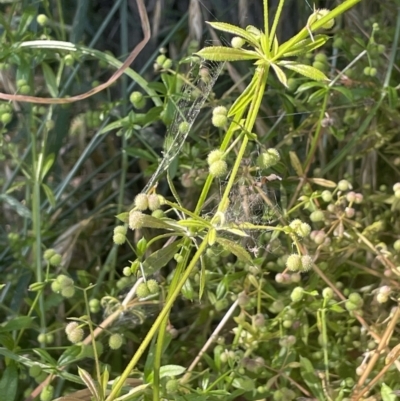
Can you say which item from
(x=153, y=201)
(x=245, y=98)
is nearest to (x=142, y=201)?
(x=153, y=201)

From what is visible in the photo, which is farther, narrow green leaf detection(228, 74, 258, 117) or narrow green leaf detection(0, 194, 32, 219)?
narrow green leaf detection(0, 194, 32, 219)

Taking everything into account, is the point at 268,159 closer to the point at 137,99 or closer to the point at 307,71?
the point at 307,71

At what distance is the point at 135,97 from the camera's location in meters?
0.72

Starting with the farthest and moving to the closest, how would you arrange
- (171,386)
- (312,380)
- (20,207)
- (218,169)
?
(20,207)
(312,380)
(171,386)
(218,169)

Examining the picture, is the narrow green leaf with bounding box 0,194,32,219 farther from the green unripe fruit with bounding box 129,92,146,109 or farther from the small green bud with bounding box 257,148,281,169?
the small green bud with bounding box 257,148,281,169

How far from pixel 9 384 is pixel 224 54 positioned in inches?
16.2

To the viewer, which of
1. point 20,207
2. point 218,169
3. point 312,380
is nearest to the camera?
point 218,169

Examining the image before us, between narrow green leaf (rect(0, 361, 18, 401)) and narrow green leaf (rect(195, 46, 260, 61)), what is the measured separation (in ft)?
1.30

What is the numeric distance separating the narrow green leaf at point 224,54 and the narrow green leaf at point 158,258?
0.16 meters

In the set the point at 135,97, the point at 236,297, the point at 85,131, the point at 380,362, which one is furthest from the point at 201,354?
the point at 85,131

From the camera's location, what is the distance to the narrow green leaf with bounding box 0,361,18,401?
0.62m

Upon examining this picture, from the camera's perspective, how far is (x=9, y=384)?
626 millimetres

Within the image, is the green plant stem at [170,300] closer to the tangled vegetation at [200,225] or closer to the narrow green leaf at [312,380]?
the tangled vegetation at [200,225]

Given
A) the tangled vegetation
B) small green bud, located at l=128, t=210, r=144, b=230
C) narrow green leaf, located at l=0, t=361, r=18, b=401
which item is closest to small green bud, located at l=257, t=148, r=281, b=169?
the tangled vegetation
